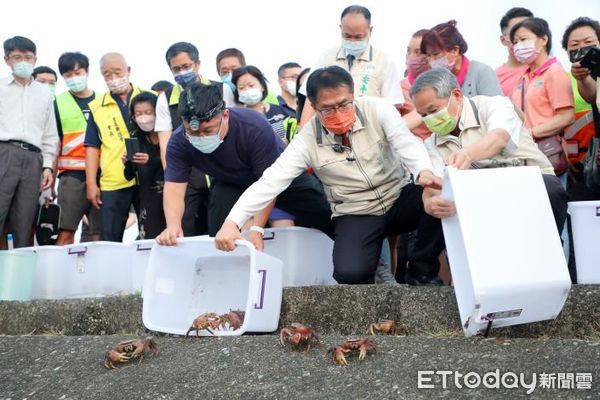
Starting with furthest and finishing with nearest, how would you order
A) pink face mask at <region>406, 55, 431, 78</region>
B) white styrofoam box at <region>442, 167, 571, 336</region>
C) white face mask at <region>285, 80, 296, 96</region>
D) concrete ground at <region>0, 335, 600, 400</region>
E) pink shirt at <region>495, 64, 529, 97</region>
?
white face mask at <region>285, 80, 296, 96</region>, pink shirt at <region>495, 64, 529, 97</region>, pink face mask at <region>406, 55, 431, 78</region>, white styrofoam box at <region>442, 167, 571, 336</region>, concrete ground at <region>0, 335, 600, 400</region>

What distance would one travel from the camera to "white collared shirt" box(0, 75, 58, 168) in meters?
6.32

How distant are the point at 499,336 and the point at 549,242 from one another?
0.52m

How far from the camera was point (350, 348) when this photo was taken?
3.52m

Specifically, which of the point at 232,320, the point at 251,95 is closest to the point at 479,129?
the point at 232,320

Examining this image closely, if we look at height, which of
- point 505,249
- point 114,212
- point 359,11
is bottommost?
point 114,212

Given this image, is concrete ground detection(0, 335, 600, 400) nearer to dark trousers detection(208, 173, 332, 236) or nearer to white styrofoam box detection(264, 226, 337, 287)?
white styrofoam box detection(264, 226, 337, 287)

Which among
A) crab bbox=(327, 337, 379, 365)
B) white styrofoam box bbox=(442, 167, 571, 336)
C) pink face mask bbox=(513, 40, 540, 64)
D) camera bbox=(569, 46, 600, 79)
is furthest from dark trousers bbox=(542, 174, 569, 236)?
pink face mask bbox=(513, 40, 540, 64)

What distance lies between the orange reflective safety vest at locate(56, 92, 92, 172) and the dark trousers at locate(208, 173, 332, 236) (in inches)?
78.6

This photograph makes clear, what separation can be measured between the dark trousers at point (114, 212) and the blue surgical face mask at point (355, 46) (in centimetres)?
204

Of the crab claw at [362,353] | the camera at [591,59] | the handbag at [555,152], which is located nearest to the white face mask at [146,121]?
the handbag at [555,152]

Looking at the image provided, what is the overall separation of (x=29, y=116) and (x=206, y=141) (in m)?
2.35

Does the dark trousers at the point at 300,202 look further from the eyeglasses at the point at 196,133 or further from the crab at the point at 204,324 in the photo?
the crab at the point at 204,324

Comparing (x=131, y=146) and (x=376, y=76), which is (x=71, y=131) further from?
(x=376, y=76)

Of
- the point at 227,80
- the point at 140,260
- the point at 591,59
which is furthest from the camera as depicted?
the point at 227,80
